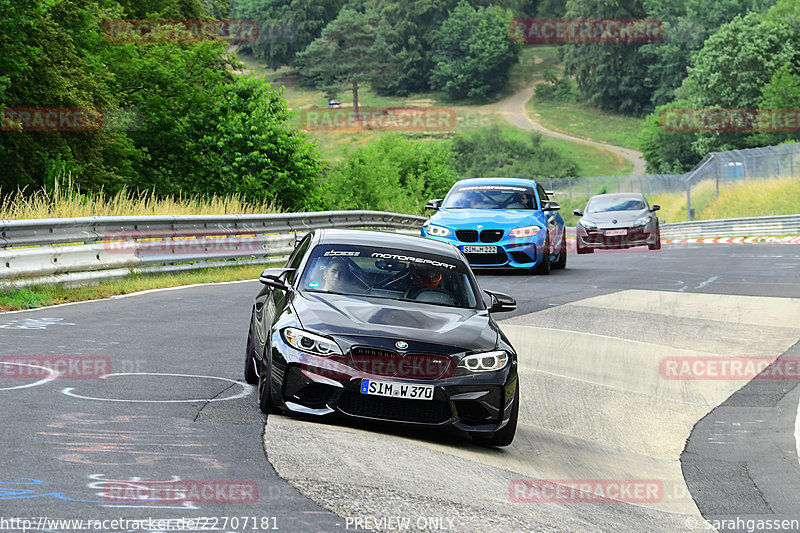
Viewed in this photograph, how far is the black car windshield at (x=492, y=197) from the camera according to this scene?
2100 cm

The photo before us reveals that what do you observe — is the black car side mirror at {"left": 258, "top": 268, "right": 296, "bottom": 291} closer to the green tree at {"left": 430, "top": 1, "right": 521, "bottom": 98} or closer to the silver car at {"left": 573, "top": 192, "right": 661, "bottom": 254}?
the silver car at {"left": 573, "top": 192, "right": 661, "bottom": 254}

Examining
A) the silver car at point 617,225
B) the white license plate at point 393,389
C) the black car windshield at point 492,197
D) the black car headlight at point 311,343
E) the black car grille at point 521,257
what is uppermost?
the black car headlight at point 311,343

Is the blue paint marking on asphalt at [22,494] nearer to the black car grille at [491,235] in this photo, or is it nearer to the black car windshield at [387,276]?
the black car windshield at [387,276]

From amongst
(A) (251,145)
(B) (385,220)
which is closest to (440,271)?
(B) (385,220)

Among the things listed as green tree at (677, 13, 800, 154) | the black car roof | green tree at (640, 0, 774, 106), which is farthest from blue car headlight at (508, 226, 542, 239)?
green tree at (640, 0, 774, 106)

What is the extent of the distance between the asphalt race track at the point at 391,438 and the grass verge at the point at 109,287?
0.57 m

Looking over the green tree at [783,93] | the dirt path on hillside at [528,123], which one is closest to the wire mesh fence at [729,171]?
the green tree at [783,93]

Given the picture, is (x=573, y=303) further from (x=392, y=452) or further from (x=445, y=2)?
(x=445, y=2)

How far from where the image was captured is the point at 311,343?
24.8 feet

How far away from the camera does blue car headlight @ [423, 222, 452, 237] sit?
2006cm

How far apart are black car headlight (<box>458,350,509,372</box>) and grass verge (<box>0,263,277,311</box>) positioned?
7.65 metres

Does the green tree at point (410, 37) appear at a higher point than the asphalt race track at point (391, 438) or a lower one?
lower
